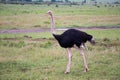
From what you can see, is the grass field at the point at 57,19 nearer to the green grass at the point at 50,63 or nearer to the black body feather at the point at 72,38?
the green grass at the point at 50,63

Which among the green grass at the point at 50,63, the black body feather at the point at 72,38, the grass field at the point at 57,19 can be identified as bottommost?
the grass field at the point at 57,19

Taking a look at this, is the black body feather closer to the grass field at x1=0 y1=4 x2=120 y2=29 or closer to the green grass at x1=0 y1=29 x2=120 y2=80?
the green grass at x1=0 y1=29 x2=120 y2=80

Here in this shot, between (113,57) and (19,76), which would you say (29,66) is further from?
(113,57)

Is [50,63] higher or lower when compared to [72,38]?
lower

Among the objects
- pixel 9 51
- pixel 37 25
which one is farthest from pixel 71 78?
pixel 37 25

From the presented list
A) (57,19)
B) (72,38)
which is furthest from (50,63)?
(57,19)

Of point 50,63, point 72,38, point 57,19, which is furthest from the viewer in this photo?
point 57,19

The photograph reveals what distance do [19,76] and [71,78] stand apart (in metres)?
1.35

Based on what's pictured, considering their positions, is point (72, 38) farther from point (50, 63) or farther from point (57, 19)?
point (57, 19)

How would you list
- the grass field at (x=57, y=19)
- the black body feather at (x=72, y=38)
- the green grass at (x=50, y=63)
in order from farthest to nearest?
the grass field at (x=57, y=19)
the black body feather at (x=72, y=38)
the green grass at (x=50, y=63)

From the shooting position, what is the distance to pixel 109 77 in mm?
8516

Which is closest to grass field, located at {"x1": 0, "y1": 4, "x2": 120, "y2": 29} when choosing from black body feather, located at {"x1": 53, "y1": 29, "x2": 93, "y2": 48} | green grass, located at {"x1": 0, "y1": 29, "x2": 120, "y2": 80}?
green grass, located at {"x1": 0, "y1": 29, "x2": 120, "y2": 80}

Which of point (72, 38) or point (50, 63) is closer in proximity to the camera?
point (72, 38)

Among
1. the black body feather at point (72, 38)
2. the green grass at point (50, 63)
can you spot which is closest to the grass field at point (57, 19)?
the green grass at point (50, 63)
